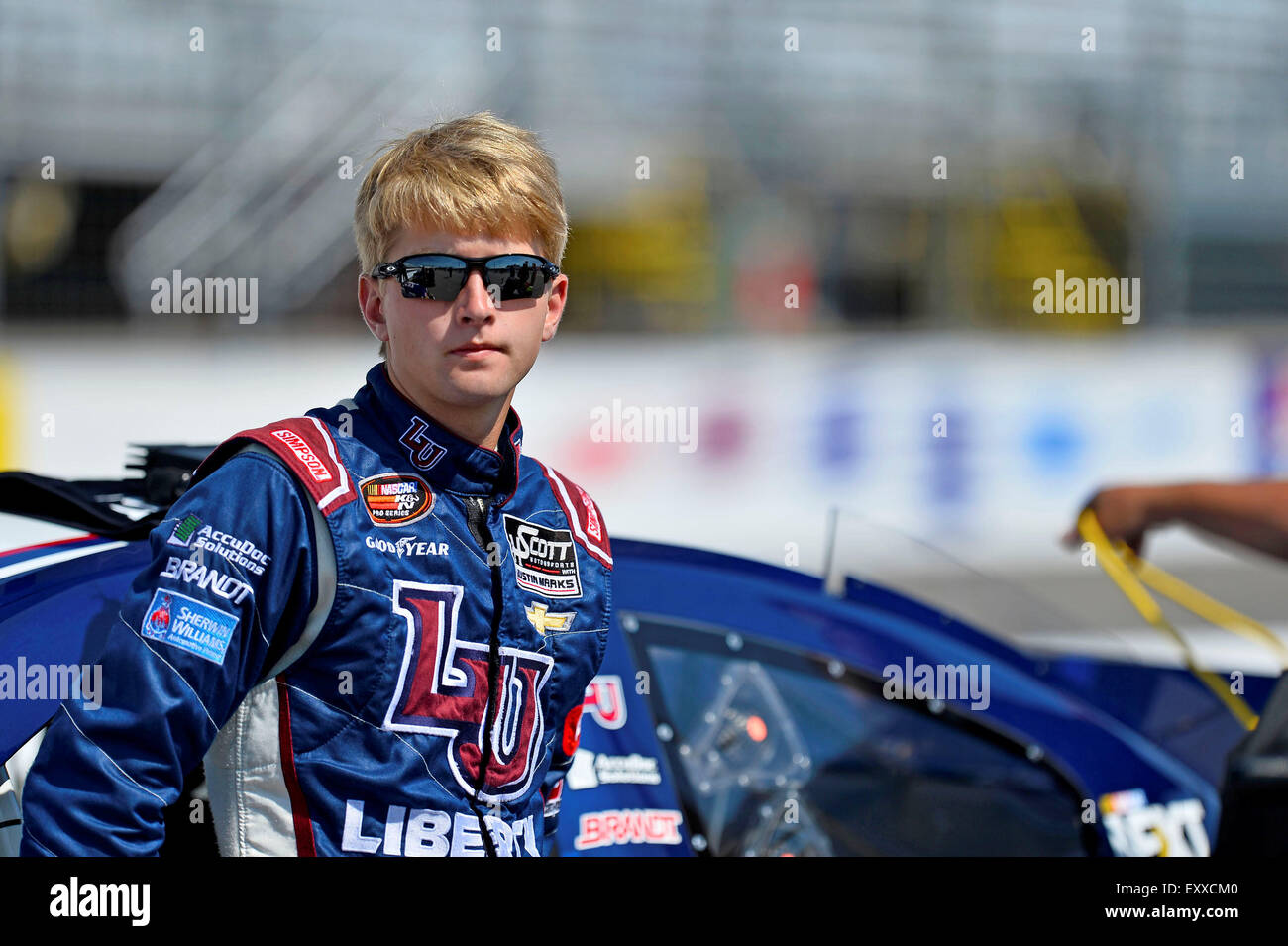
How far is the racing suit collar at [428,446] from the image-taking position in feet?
4.71

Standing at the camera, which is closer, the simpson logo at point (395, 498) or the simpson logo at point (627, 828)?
the simpson logo at point (395, 498)

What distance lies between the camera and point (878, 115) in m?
9.21

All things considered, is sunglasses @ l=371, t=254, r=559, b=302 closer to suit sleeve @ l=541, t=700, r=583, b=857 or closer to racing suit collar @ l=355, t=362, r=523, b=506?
racing suit collar @ l=355, t=362, r=523, b=506

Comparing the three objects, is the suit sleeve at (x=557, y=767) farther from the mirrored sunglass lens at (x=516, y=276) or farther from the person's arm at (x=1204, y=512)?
the person's arm at (x=1204, y=512)

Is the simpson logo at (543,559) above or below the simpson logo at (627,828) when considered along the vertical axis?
above

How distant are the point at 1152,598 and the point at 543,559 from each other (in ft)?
4.65

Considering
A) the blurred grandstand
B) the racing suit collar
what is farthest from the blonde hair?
the blurred grandstand

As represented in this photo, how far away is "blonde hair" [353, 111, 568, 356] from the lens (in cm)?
142

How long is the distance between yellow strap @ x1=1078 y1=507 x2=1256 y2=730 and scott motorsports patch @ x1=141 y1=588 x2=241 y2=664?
5.34 feet

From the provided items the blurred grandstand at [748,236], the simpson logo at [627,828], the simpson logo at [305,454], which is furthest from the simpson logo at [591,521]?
the blurred grandstand at [748,236]

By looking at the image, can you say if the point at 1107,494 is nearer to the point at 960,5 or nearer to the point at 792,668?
the point at 792,668
